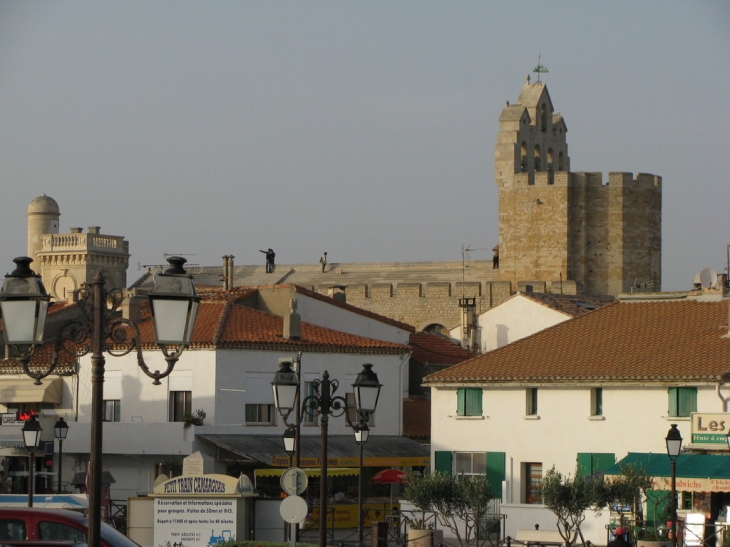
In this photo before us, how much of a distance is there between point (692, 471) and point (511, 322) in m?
27.4

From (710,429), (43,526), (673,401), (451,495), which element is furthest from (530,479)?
(43,526)

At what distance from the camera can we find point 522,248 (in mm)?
79125

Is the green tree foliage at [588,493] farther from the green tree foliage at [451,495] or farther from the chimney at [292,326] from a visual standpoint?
the chimney at [292,326]

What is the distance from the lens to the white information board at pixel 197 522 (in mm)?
21219

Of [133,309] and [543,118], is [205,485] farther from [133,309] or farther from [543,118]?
[543,118]

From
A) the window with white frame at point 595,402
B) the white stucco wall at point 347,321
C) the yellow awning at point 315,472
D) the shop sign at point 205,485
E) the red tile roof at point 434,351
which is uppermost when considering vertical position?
the white stucco wall at point 347,321

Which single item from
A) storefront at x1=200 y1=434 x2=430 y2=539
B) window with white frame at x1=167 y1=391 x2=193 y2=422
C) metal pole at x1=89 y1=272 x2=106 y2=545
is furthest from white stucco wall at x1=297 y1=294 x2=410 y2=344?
metal pole at x1=89 y1=272 x2=106 y2=545

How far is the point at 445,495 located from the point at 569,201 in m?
54.4

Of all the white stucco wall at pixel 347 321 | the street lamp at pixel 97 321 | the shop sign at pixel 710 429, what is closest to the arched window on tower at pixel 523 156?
the white stucco wall at pixel 347 321

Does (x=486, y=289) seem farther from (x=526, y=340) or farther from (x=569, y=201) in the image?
(x=526, y=340)

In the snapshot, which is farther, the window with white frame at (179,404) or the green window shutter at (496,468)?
the window with white frame at (179,404)

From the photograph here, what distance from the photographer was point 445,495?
25.0 m

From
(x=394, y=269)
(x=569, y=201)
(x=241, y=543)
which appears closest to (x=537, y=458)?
(x=241, y=543)

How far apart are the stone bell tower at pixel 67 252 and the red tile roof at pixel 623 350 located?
48077 mm
